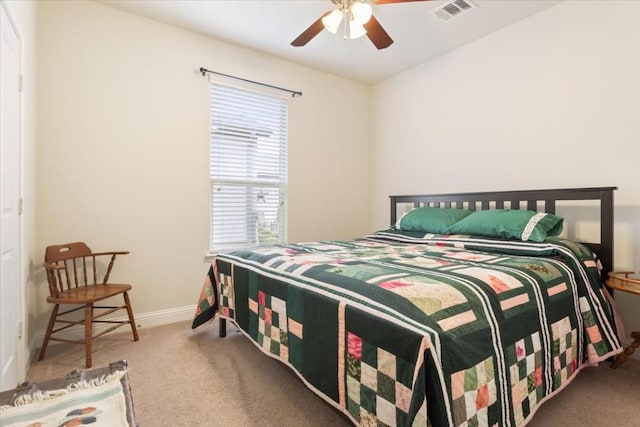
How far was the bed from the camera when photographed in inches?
39.1

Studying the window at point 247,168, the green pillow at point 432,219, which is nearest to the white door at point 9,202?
the window at point 247,168

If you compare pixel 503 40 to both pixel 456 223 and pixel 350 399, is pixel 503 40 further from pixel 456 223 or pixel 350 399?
pixel 350 399

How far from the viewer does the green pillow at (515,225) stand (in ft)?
7.04

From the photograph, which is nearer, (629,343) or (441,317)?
(441,317)

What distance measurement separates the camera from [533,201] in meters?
2.54

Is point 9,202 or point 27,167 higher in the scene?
point 27,167

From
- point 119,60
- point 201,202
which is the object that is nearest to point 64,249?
point 201,202

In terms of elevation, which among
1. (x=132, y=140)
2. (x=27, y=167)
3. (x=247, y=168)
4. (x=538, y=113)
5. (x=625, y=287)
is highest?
(x=538, y=113)

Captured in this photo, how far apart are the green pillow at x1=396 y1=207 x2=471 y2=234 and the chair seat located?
8.02 feet

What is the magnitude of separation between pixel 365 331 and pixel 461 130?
2.76 m

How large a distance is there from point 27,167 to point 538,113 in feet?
12.6

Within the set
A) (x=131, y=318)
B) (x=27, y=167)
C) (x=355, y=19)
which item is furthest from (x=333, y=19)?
(x=131, y=318)

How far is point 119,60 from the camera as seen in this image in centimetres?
264

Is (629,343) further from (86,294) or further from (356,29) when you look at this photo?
(86,294)
